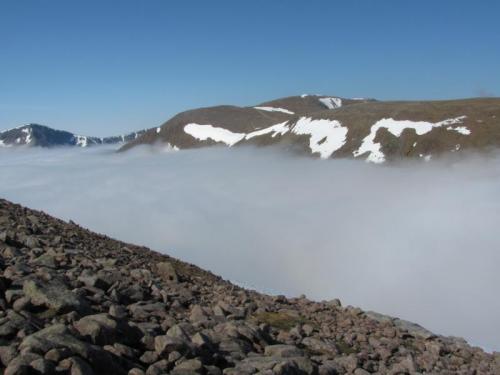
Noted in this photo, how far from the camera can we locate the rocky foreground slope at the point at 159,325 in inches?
346

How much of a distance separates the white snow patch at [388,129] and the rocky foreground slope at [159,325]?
150m

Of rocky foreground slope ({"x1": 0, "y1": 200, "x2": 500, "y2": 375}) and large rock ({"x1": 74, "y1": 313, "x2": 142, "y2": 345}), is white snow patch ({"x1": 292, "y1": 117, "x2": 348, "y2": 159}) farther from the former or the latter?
large rock ({"x1": 74, "y1": 313, "x2": 142, "y2": 345})

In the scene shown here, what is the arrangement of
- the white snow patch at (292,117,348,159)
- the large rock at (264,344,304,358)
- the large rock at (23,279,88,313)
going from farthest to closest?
the white snow patch at (292,117,348,159), the large rock at (264,344,304,358), the large rock at (23,279,88,313)

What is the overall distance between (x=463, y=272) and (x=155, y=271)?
128 metres

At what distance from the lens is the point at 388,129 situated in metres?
169


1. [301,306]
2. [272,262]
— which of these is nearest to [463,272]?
[272,262]

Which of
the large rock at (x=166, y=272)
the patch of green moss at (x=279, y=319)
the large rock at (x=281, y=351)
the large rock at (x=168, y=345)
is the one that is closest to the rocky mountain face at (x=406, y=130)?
the patch of green moss at (x=279, y=319)

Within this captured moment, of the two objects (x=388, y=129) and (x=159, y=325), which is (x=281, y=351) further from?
(x=388, y=129)

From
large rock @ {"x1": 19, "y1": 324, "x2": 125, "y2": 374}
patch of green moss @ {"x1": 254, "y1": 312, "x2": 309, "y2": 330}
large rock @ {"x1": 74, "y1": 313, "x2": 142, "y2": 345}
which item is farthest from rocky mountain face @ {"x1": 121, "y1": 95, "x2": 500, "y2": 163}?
large rock @ {"x1": 19, "y1": 324, "x2": 125, "y2": 374}

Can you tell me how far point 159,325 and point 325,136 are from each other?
603ft

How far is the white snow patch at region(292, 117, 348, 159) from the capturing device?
183 meters

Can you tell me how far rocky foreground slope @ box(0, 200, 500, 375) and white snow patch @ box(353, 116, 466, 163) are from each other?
150334 mm

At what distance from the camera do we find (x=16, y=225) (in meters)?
20.3

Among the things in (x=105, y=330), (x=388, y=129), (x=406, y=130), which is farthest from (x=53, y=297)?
(x=388, y=129)
